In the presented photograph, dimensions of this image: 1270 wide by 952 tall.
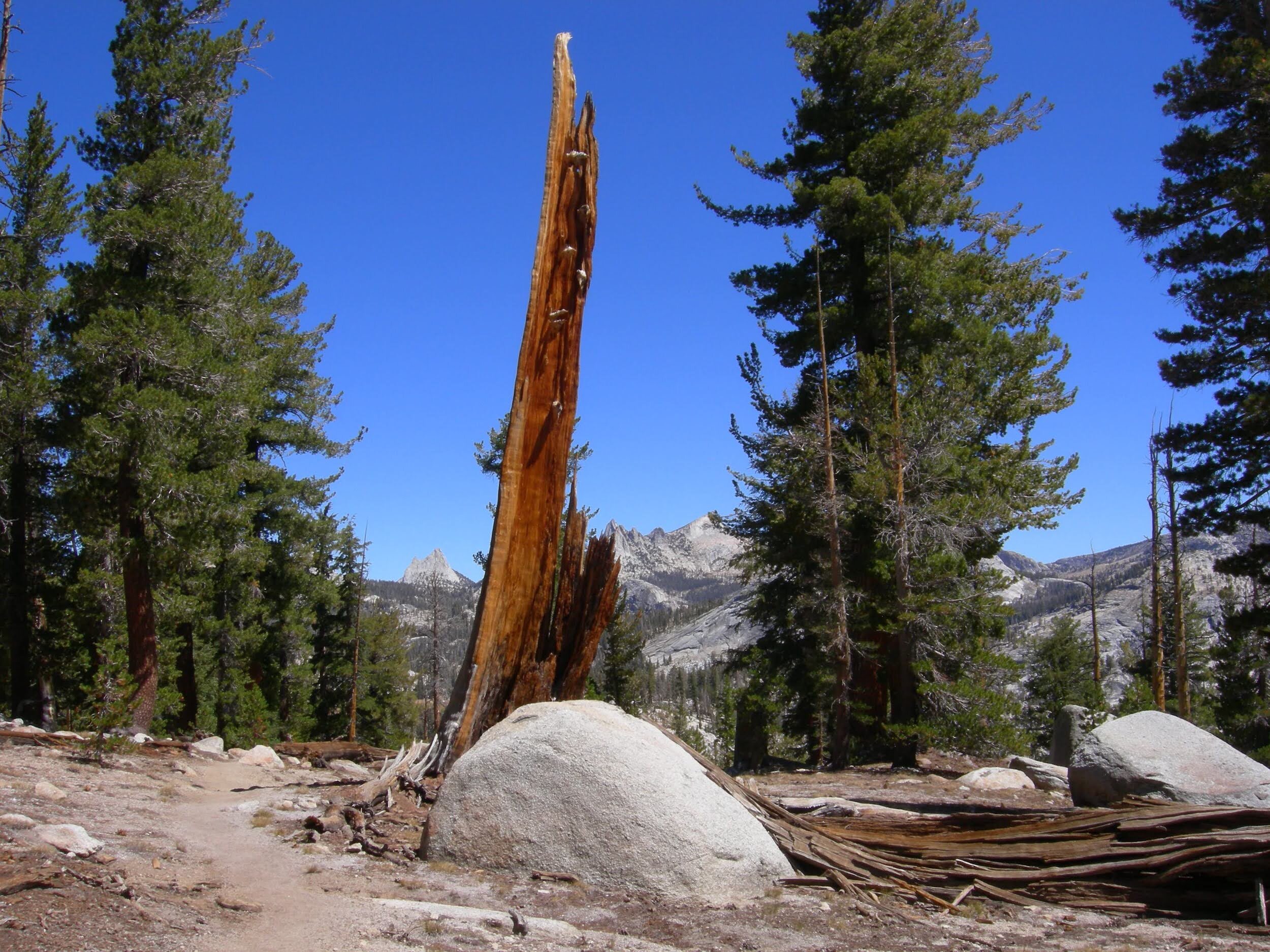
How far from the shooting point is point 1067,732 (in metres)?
13.4

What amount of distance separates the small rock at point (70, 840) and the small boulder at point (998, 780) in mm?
11158

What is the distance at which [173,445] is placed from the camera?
13.1m

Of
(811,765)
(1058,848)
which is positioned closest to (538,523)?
(1058,848)

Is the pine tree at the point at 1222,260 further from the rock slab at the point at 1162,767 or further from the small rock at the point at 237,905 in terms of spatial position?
the small rock at the point at 237,905

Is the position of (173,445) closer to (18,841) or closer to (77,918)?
(18,841)

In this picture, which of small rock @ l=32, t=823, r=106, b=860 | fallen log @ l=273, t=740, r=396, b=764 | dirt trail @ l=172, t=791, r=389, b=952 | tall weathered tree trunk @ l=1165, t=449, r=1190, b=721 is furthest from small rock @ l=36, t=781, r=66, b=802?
tall weathered tree trunk @ l=1165, t=449, r=1190, b=721

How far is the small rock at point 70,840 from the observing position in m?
5.11

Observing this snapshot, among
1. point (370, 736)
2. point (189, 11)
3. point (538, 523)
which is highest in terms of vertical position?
point (189, 11)

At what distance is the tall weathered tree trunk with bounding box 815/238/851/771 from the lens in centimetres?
1534

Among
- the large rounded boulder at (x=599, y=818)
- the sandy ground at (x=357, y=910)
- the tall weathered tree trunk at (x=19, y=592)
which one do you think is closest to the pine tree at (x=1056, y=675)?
the sandy ground at (x=357, y=910)

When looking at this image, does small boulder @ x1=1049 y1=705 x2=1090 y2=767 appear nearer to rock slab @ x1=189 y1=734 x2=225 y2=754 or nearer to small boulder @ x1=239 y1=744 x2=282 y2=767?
small boulder @ x1=239 y1=744 x2=282 y2=767

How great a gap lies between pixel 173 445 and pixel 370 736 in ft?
75.5

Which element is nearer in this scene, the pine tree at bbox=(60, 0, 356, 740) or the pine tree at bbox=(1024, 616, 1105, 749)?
the pine tree at bbox=(60, 0, 356, 740)

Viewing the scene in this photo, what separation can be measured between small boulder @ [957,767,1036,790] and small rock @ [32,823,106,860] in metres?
11.2
